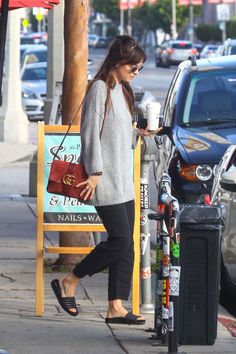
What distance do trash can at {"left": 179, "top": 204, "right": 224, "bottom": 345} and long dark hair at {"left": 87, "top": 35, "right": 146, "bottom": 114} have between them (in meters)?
0.97

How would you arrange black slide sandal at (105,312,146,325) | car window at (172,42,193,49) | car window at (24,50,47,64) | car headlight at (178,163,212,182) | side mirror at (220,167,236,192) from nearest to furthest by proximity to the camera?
black slide sandal at (105,312,146,325), side mirror at (220,167,236,192), car headlight at (178,163,212,182), car window at (24,50,47,64), car window at (172,42,193,49)

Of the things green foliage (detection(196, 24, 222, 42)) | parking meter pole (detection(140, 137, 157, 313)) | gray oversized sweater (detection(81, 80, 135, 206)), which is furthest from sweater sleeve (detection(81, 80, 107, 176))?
green foliage (detection(196, 24, 222, 42))

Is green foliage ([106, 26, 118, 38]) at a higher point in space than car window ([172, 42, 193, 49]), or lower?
lower

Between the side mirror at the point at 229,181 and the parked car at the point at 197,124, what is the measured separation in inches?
95.3

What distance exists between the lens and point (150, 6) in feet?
392

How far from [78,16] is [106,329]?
315cm

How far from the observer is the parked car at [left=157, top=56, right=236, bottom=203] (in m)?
11.7

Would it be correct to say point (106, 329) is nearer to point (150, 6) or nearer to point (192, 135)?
point (192, 135)

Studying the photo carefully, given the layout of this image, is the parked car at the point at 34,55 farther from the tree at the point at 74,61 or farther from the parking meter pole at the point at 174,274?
the parking meter pole at the point at 174,274

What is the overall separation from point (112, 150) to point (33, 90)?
25.8m

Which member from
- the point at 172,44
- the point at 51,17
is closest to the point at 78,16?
the point at 51,17

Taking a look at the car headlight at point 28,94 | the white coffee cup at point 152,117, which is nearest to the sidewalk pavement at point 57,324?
the white coffee cup at point 152,117

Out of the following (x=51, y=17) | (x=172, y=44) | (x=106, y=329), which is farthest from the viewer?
(x=172, y=44)

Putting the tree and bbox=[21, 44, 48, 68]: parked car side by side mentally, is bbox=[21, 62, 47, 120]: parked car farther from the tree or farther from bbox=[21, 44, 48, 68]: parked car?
the tree
